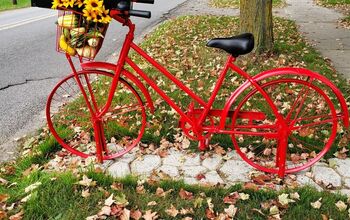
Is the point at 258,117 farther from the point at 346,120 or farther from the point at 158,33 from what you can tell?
the point at 158,33

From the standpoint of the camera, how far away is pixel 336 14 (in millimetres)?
12828

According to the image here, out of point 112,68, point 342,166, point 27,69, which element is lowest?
point 27,69

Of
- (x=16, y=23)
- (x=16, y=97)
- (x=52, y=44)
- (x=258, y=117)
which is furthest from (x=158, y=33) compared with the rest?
(x=258, y=117)

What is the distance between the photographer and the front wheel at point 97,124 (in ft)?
12.6

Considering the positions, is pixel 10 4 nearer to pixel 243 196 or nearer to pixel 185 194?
pixel 185 194

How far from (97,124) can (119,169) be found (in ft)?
1.66

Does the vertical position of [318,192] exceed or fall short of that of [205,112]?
it falls short

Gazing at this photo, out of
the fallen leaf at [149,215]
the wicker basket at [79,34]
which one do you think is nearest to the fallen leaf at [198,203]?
the fallen leaf at [149,215]

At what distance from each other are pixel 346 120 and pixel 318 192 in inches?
27.0

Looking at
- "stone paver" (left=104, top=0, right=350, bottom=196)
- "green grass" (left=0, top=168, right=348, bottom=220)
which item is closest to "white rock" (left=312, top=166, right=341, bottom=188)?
"stone paver" (left=104, top=0, right=350, bottom=196)

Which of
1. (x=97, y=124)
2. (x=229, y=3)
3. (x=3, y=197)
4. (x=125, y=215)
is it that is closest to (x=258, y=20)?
(x=97, y=124)

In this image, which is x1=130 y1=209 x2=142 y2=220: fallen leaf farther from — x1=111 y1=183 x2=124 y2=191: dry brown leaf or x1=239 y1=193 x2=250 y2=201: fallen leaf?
x1=239 y1=193 x2=250 y2=201: fallen leaf

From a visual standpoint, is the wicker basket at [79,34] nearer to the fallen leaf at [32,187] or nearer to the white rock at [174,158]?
the fallen leaf at [32,187]

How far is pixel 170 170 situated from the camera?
3809mm
